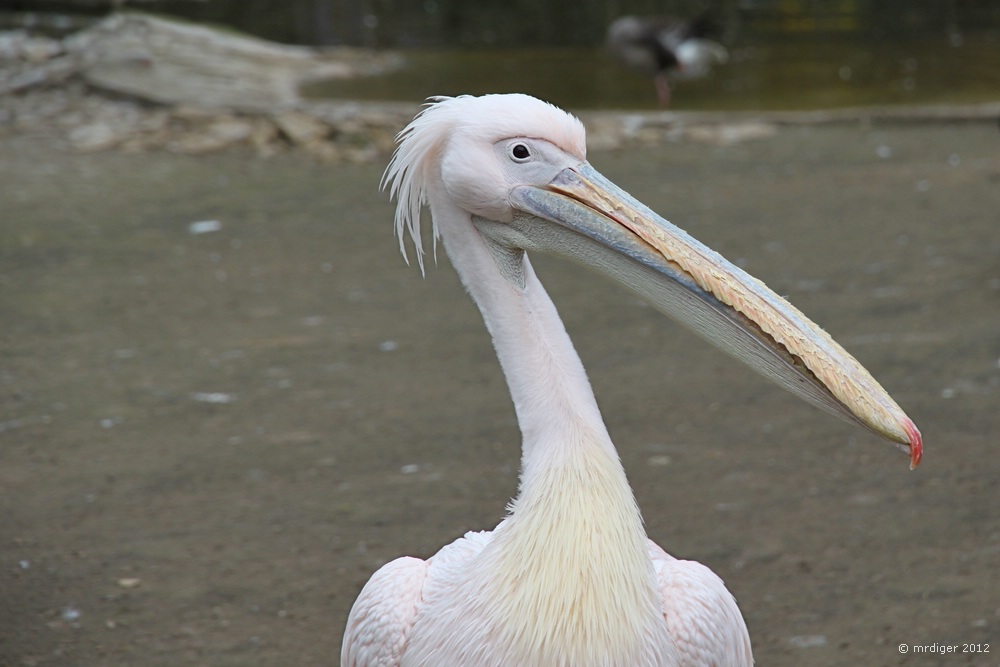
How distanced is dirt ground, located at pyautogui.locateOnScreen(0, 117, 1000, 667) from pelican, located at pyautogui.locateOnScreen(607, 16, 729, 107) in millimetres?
3033

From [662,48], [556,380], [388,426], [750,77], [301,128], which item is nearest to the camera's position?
[556,380]

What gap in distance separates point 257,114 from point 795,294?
5.11m

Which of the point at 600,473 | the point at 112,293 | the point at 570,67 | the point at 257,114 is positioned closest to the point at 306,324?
the point at 112,293

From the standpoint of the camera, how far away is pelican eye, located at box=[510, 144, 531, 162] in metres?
2.04

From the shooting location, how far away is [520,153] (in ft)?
6.70

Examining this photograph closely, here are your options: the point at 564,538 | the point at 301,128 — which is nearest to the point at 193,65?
the point at 301,128

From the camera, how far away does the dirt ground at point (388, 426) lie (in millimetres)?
3066

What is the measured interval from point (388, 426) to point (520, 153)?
7.53 feet

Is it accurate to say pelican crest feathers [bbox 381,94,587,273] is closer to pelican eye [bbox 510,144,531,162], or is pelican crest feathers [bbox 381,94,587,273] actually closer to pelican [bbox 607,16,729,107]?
pelican eye [bbox 510,144,531,162]

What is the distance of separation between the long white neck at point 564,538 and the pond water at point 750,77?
26.0 feet

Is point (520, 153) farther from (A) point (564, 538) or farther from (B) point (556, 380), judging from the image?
(A) point (564, 538)

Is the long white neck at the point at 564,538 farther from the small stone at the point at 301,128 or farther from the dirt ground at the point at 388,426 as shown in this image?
the small stone at the point at 301,128

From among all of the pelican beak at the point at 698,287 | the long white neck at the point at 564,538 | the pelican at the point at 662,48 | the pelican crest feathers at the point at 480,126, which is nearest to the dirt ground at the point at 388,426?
the long white neck at the point at 564,538

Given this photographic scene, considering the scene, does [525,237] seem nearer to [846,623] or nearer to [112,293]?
[846,623]
